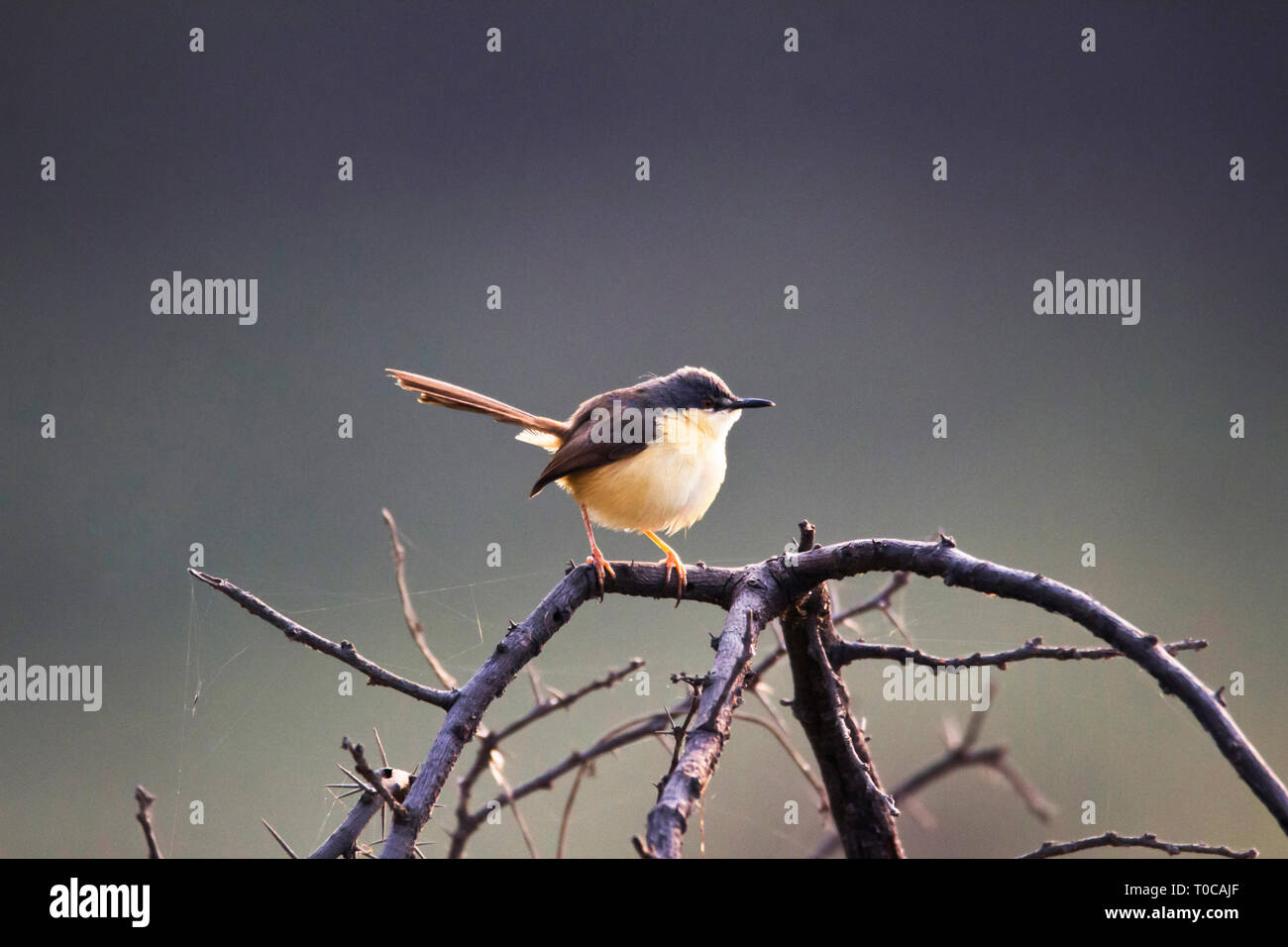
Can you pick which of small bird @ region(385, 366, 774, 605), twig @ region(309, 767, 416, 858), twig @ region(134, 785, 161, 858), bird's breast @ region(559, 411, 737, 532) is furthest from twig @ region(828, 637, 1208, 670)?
twig @ region(134, 785, 161, 858)

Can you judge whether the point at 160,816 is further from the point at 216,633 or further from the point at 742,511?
the point at 742,511

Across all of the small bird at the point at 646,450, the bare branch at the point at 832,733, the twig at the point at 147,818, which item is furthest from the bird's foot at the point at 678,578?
the twig at the point at 147,818

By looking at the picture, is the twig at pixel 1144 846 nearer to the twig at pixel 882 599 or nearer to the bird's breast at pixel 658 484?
the twig at pixel 882 599

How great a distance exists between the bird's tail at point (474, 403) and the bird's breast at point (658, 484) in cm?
42

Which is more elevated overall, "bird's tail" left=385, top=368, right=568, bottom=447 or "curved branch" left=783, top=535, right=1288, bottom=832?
"bird's tail" left=385, top=368, right=568, bottom=447

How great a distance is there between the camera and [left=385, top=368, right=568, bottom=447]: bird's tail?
3.07 m

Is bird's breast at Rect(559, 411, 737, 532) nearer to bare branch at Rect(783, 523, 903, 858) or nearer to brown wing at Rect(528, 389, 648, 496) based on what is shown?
brown wing at Rect(528, 389, 648, 496)

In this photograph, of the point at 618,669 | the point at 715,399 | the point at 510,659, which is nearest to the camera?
the point at 510,659

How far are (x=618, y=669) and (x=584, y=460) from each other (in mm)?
896

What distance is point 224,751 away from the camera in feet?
14.7

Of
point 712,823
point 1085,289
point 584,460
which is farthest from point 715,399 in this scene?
point 1085,289

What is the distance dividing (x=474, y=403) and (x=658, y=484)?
0.72m

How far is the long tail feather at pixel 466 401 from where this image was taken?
3064 mm
